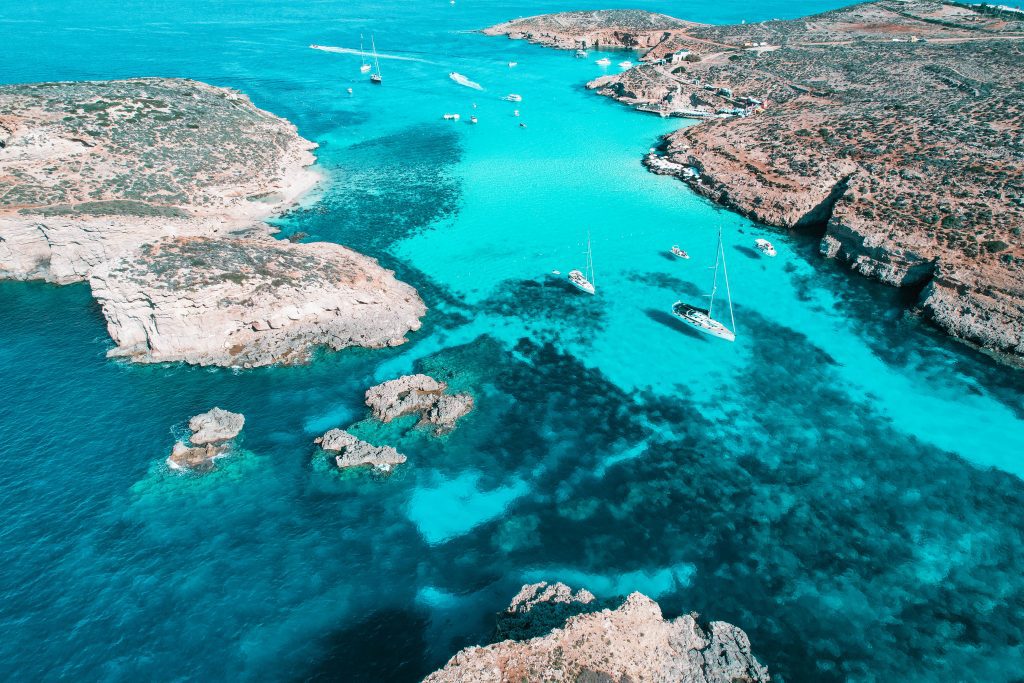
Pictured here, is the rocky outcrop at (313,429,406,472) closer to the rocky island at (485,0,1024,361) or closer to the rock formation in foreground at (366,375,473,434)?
the rock formation in foreground at (366,375,473,434)

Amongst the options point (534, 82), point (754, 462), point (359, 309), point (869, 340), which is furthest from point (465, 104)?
point (754, 462)

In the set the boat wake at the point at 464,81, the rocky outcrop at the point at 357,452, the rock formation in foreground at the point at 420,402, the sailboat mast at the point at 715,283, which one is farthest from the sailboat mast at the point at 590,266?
the boat wake at the point at 464,81

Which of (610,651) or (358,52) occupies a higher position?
(358,52)

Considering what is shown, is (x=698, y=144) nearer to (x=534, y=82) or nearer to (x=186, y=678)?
(x=534, y=82)

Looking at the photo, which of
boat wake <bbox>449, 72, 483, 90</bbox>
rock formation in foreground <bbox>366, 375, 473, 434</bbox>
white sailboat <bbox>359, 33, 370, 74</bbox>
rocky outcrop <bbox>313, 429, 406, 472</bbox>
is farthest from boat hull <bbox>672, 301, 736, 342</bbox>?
white sailboat <bbox>359, 33, 370, 74</bbox>

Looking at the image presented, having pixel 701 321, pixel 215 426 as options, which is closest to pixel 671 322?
pixel 701 321

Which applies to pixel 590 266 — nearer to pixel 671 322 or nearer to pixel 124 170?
pixel 671 322
